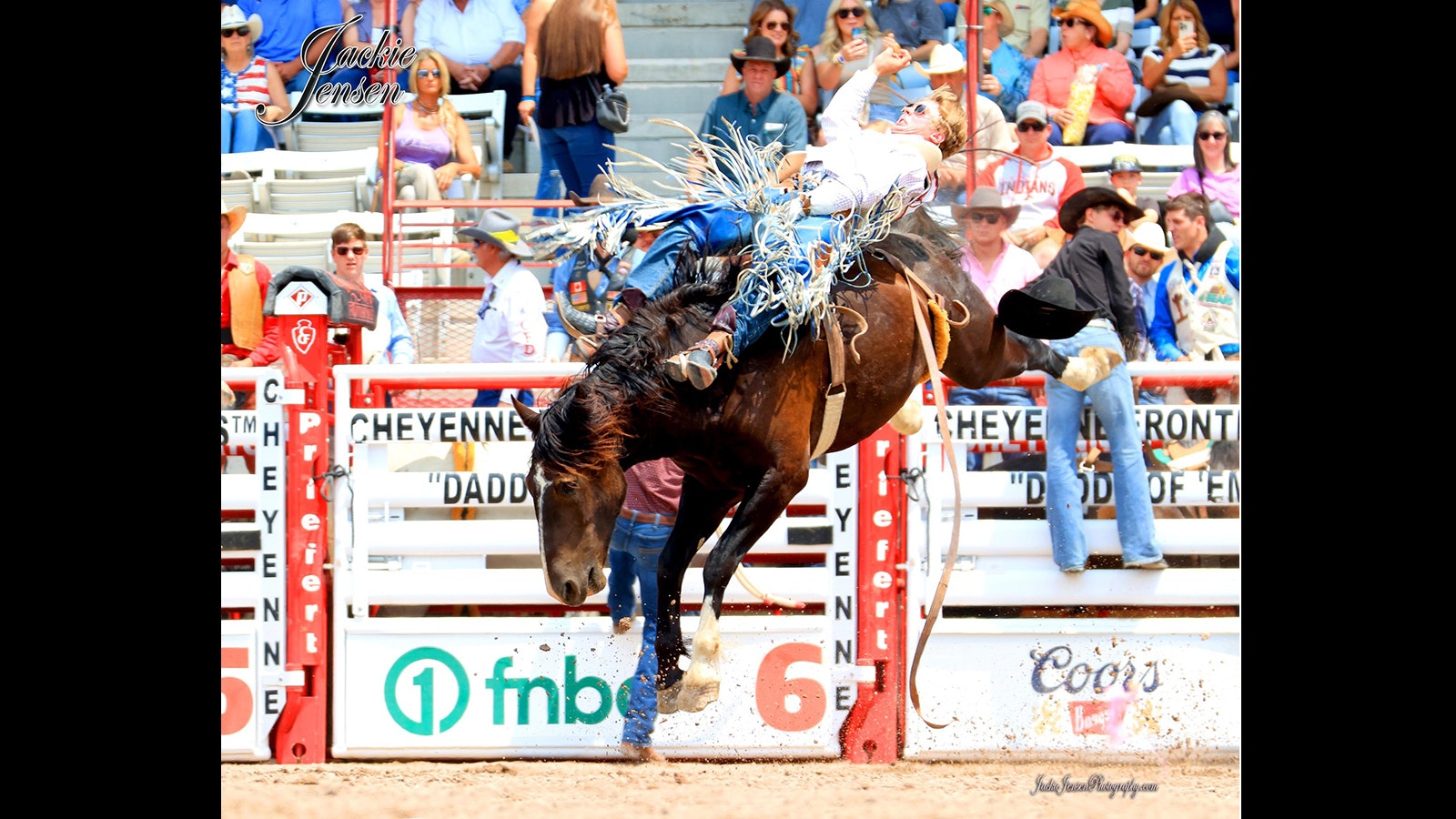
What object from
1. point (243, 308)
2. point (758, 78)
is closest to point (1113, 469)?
point (758, 78)

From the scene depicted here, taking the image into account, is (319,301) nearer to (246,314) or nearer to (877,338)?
(246,314)

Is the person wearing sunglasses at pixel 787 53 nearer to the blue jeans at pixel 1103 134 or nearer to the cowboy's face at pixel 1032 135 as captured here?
the cowboy's face at pixel 1032 135

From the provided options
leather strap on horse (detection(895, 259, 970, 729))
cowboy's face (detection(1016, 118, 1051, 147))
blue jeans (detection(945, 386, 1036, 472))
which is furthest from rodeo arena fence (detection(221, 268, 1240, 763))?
cowboy's face (detection(1016, 118, 1051, 147))

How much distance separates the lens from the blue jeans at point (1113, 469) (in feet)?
21.4

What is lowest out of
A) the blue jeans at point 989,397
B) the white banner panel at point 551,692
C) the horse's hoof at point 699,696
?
the white banner panel at point 551,692

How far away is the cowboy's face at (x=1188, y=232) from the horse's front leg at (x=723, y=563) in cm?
322

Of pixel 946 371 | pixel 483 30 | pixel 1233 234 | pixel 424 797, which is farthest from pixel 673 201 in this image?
pixel 483 30

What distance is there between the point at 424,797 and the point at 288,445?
1.78 m

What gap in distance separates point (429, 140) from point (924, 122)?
4310 mm

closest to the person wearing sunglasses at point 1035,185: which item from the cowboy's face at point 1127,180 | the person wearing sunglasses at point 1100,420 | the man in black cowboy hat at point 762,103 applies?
the cowboy's face at point 1127,180

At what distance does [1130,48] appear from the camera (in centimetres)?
954

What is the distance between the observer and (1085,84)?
366 inches

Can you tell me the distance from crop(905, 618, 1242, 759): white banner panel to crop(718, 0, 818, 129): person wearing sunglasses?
3.47m

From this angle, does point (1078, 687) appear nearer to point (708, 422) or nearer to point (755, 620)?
point (755, 620)
